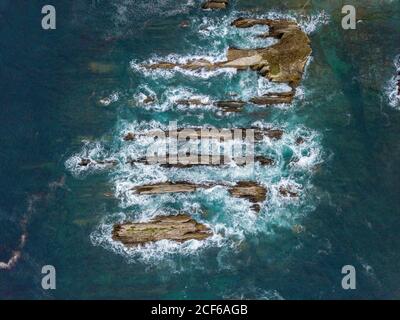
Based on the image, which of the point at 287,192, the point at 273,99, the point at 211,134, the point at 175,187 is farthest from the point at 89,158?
the point at 287,192

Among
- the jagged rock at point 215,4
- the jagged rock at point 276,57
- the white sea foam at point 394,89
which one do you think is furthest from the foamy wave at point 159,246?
the jagged rock at point 215,4

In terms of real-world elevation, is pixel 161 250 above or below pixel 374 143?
below

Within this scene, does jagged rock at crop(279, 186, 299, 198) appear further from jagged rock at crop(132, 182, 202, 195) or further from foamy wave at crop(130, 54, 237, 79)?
foamy wave at crop(130, 54, 237, 79)

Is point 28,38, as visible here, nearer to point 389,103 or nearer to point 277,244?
point 277,244

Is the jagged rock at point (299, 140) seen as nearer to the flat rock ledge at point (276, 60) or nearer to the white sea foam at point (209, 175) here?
the white sea foam at point (209, 175)

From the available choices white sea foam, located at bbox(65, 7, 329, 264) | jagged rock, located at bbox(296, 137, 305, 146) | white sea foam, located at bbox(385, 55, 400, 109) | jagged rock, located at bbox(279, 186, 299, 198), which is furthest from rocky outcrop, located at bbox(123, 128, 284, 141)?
white sea foam, located at bbox(385, 55, 400, 109)
